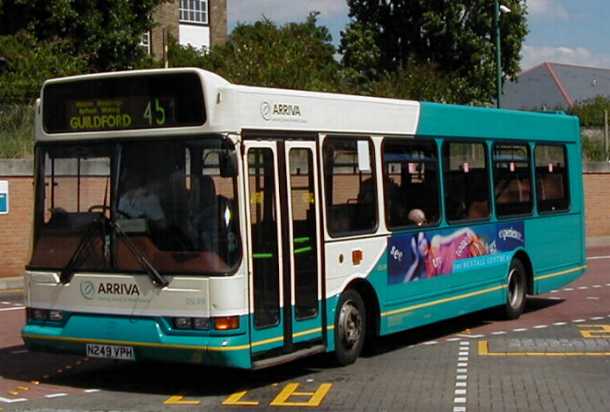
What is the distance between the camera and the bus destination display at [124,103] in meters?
10.5

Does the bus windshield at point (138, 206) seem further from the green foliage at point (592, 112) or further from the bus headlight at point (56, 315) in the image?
the green foliage at point (592, 112)

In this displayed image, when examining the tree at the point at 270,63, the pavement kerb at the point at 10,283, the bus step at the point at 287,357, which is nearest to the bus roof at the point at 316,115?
the bus step at the point at 287,357

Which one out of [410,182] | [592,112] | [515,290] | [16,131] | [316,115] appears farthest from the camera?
[592,112]

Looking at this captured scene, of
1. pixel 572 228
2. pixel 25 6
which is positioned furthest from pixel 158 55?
pixel 572 228

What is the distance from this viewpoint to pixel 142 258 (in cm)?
1050

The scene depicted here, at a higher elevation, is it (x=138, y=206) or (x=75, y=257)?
(x=138, y=206)

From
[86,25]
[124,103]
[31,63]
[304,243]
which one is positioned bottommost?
[304,243]

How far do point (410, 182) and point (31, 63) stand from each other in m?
19.8

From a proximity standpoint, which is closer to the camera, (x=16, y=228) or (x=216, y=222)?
(x=216, y=222)

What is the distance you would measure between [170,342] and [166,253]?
31.3 inches

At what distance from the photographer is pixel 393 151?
13.1 metres

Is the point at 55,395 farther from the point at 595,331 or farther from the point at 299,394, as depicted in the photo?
the point at 595,331

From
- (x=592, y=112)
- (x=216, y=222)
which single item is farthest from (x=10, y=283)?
(x=592, y=112)

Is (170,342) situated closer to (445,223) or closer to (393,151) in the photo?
(393,151)
